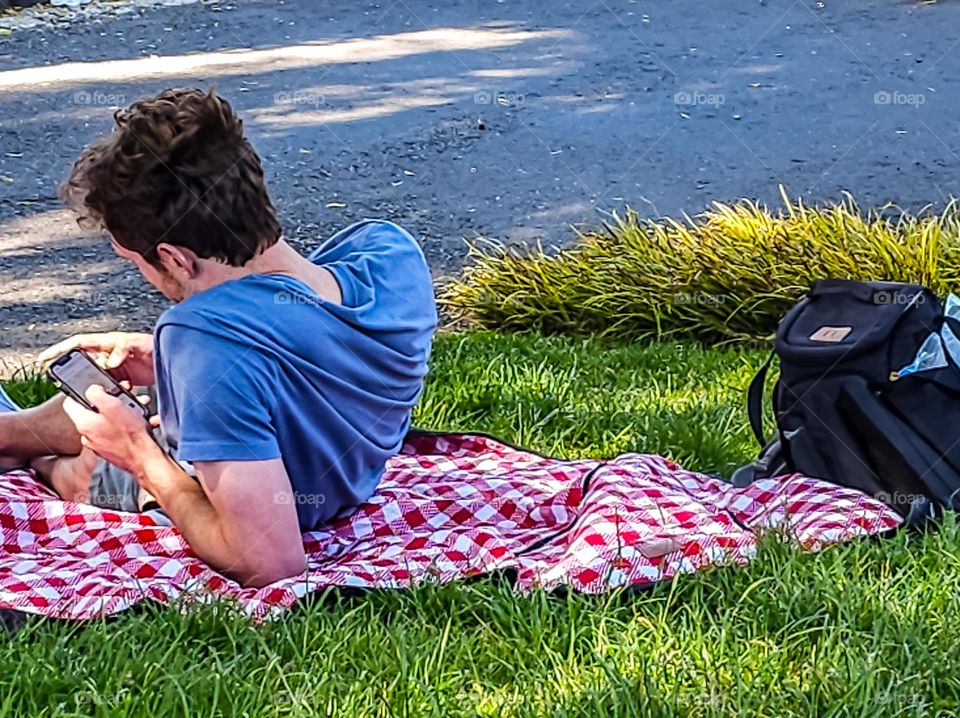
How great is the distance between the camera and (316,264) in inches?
134

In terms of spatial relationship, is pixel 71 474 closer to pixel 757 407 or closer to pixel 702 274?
pixel 757 407

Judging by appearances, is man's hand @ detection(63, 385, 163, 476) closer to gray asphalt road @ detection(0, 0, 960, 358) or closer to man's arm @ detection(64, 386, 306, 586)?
man's arm @ detection(64, 386, 306, 586)

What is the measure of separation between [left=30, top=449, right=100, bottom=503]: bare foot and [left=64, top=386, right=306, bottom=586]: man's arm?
39cm

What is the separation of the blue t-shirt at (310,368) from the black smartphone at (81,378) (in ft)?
0.86

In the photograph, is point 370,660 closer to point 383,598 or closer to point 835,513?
point 383,598

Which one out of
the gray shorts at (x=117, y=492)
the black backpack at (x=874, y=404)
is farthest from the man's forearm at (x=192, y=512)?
the black backpack at (x=874, y=404)

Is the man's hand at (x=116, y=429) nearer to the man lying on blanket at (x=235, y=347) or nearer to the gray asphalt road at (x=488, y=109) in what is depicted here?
the man lying on blanket at (x=235, y=347)

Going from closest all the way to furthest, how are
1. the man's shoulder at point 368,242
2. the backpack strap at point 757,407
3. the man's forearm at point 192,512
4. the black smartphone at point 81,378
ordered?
the man's forearm at point 192,512 → the black smartphone at point 81,378 → the man's shoulder at point 368,242 → the backpack strap at point 757,407

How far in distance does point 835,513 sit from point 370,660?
1146 millimetres

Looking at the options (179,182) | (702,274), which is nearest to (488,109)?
(702,274)

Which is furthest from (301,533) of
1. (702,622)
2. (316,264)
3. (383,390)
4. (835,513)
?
(835,513)

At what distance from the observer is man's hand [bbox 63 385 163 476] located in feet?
10.3

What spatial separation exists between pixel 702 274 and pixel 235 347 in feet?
9.29

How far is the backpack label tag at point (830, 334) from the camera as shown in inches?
141
